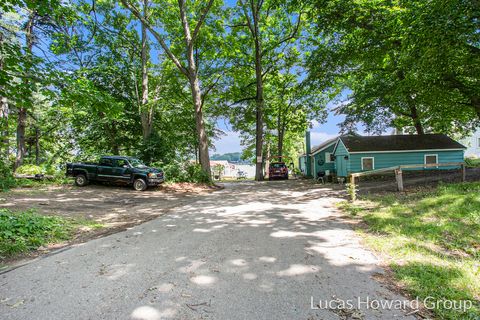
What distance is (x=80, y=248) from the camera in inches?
166

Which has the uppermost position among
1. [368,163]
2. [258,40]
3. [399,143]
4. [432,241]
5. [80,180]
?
[258,40]

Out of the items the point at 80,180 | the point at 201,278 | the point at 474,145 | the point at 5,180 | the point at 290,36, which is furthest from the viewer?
the point at 474,145

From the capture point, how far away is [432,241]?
13.7 feet

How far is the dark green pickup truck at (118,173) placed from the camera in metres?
12.0

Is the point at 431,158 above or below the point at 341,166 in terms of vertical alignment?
above

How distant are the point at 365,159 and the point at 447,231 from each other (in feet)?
44.3

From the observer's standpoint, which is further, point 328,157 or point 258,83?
point 328,157

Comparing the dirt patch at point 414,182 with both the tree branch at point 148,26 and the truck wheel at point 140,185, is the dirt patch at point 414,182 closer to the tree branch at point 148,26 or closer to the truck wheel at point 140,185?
the truck wheel at point 140,185

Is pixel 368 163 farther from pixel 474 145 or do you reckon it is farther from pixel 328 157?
pixel 474 145

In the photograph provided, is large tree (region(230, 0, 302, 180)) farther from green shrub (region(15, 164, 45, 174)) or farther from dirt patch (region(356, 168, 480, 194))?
green shrub (region(15, 164, 45, 174))

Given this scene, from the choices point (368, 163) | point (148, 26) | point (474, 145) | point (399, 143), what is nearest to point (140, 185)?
point (148, 26)

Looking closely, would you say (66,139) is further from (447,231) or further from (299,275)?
(447,231)

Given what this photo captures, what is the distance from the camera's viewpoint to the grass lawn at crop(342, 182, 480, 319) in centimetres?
267

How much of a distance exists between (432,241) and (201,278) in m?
4.26
